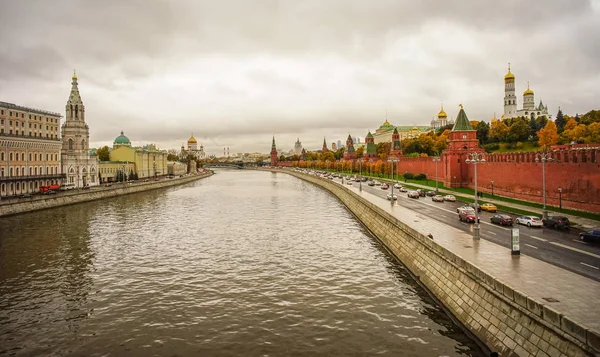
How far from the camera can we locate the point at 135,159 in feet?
374

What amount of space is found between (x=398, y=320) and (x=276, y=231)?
22380mm

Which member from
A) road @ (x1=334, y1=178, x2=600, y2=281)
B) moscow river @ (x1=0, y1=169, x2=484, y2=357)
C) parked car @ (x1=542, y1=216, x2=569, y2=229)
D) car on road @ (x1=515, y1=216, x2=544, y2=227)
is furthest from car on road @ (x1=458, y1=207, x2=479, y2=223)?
moscow river @ (x1=0, y1=169, x2=484, y2=357)

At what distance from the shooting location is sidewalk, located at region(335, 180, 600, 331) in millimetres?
12672

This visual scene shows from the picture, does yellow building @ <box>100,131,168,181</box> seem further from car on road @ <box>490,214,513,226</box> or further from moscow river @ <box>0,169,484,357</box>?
car on road @ <box>490,214,513,226</box>

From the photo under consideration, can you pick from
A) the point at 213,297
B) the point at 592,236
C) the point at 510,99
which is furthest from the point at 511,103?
the point at 213,297

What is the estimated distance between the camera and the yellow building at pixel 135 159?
109356 mm

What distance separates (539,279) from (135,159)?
367ft

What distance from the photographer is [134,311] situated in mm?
19188

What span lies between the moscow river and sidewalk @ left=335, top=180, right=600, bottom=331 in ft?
9.16

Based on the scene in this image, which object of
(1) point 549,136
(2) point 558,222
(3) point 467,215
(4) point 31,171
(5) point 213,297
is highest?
(1) point 549,136

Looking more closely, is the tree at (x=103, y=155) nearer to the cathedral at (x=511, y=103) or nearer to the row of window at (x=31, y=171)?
the row of window at (x=31, y=171)

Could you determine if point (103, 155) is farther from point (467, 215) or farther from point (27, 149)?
point (467, 215)

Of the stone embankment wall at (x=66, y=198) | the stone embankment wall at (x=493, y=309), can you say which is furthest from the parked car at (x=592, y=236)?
the stone embankment wall at (x=66, y=198)

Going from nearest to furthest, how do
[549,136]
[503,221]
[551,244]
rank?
[551,244] → [503,221] → [549,136]
